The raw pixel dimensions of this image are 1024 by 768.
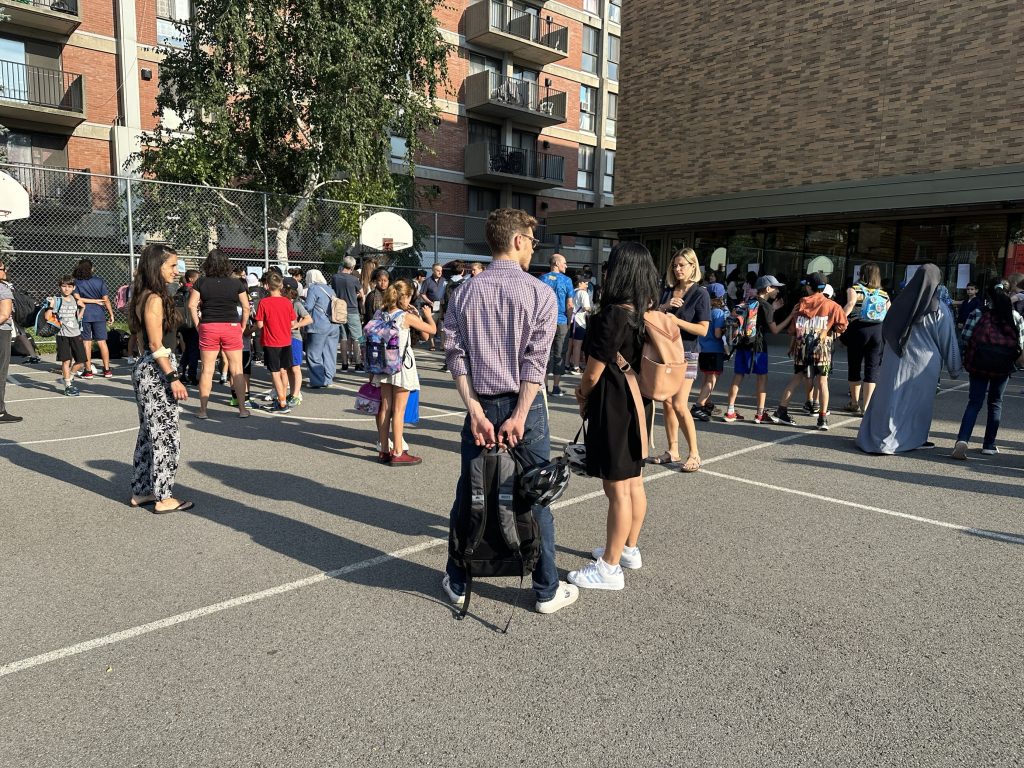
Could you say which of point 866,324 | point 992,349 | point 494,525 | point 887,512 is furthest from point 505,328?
point 866,324

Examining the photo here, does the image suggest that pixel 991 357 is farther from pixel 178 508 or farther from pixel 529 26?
pixel 529 26

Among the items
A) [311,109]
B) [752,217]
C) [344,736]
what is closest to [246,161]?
[311,109]

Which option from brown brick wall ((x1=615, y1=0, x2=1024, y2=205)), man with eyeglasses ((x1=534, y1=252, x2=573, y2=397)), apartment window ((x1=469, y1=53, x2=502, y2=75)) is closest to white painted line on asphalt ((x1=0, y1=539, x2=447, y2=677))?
man with eyeglasses ((x1=534, y1=252, x2=573, y2=397))

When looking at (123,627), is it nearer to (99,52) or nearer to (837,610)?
(837,610)

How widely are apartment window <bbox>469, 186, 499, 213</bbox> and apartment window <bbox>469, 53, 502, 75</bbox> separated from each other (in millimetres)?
4736

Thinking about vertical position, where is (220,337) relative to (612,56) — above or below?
below

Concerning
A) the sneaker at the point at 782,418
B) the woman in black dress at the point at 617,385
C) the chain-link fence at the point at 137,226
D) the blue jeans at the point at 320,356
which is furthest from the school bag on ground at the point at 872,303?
the chain-link fence at the point at 137,226

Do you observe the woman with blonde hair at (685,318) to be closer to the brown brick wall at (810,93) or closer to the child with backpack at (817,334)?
the child with backpack at (817,334)

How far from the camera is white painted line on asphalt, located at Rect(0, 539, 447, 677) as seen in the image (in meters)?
3.03

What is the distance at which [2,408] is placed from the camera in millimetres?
7812

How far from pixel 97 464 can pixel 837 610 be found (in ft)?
19.9

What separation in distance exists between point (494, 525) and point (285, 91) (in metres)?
16.6

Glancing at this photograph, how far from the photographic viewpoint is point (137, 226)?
45.3 ft

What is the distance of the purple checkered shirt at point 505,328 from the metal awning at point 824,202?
14705 millimetres
